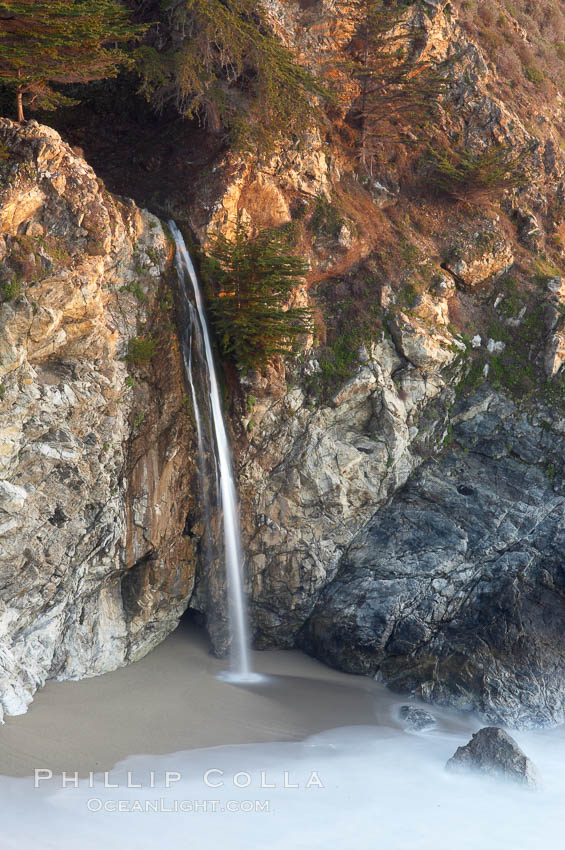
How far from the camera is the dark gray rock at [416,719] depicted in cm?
1059

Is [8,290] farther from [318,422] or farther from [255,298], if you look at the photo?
[318,422]

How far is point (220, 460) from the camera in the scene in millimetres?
12141

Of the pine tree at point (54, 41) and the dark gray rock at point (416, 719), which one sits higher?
the pine tree at point (54, 41)

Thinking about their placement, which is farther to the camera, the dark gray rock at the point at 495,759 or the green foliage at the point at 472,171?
the green foliage at the point at 472,171

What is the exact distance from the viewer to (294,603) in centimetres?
1250

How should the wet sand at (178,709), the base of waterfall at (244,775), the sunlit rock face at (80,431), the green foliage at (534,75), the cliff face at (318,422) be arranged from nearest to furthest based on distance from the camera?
1. the base of waterfall at (244,775)
2. the wet sand at (178,709)
3. the sunlit rock face at (80,431)
4. the cliff face at (318,422)
5. the green foliage at (534,75)

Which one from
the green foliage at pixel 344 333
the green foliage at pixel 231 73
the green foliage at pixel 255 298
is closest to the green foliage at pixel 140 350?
the green foliage at pixel 255 298

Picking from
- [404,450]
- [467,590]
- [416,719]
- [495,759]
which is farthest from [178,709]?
[404,450]

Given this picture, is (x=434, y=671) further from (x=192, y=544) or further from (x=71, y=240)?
(x=71, y=240)

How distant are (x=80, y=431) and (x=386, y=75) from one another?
10548 mm

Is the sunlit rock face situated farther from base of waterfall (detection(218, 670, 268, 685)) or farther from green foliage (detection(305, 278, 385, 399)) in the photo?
green foliage (detection(305, 278, 385, 399))

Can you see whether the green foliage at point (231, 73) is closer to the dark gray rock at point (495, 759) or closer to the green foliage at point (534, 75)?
the green foliage at point (534, 75)

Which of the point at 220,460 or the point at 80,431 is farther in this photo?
the point at 220,460

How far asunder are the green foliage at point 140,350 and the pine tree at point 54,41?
11.8 ft
